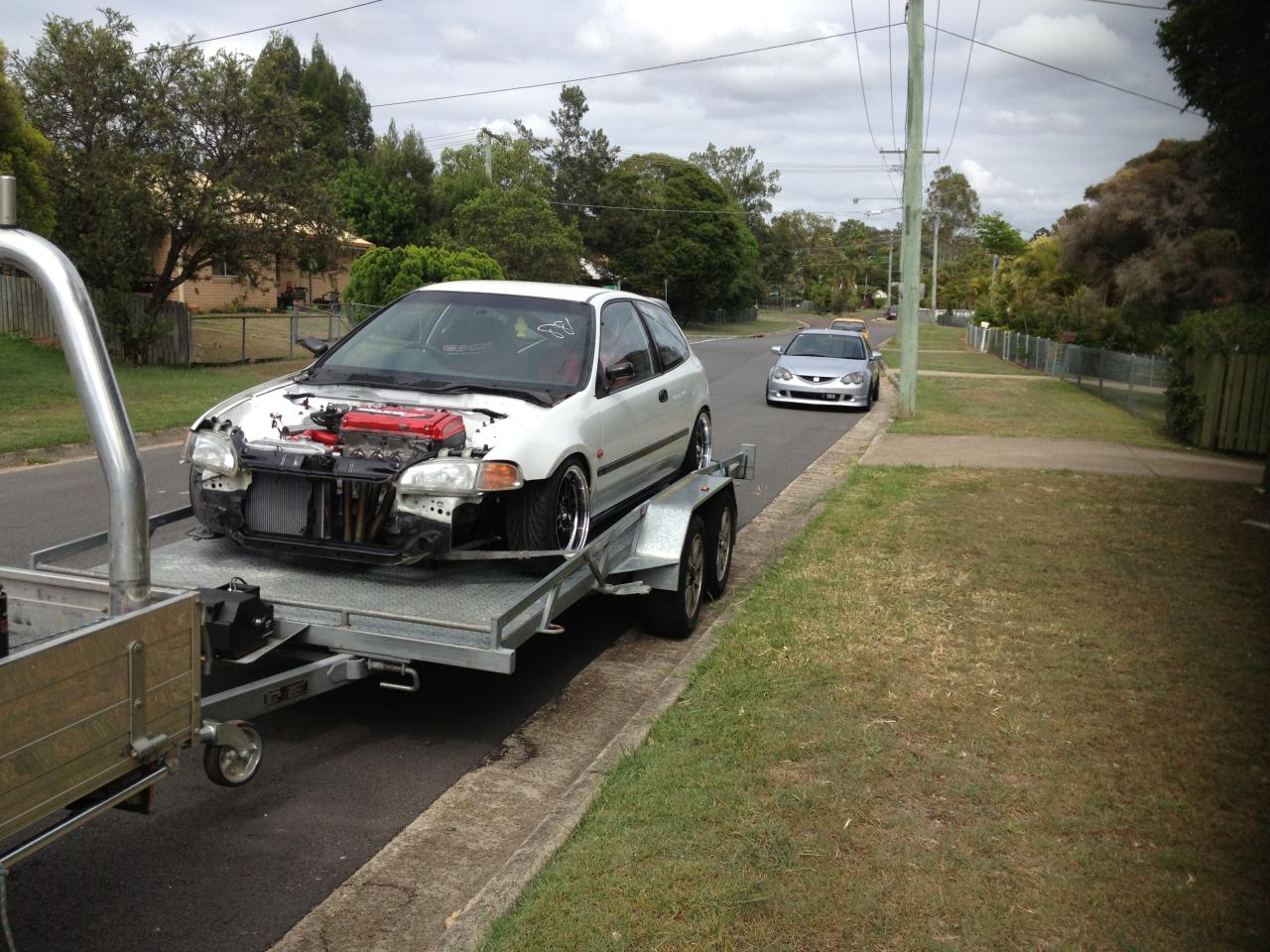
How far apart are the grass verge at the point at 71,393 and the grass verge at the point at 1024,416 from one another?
1064 cm

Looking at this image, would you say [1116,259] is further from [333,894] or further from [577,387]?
[333,894]

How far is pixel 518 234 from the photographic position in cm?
4831

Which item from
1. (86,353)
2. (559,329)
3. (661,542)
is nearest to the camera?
(86,353)

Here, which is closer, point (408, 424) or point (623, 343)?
point (408, 424)

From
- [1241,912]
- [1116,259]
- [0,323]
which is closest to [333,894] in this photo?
[1241,912]

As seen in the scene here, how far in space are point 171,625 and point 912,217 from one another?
18.7m

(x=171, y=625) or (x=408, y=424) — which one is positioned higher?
(x=408, y=424)

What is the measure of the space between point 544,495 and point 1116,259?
1166 inches

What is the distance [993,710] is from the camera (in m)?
5.57

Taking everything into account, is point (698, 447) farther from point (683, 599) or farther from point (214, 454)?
point (214, 454)

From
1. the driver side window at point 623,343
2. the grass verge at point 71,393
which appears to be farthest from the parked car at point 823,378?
the driver side window at point 623,343

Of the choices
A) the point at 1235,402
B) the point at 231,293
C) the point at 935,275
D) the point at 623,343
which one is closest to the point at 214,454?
the point at 623,343

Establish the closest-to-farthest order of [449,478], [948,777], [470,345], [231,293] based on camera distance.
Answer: [948,777] < [449,478] < [470,345] < [231,293]

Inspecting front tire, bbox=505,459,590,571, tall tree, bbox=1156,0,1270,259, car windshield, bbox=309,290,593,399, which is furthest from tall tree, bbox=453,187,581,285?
front tire, bbox=505,459,590,571
